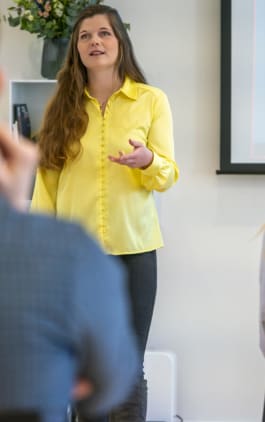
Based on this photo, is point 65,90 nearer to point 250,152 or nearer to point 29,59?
point 29,59

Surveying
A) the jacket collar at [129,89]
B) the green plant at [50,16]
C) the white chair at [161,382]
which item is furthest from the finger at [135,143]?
the white chair at [161,382]

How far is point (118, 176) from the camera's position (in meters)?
1.76

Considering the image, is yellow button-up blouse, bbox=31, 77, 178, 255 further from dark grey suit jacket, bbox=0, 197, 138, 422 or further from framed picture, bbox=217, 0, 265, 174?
dark grey suit jacket, bbox=0, 197, 138, 422

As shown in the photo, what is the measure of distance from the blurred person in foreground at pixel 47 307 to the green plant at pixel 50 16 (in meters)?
1.59

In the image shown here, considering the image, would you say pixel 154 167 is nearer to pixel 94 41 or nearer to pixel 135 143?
pixel 135 143

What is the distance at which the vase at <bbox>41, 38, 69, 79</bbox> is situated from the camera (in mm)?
2168

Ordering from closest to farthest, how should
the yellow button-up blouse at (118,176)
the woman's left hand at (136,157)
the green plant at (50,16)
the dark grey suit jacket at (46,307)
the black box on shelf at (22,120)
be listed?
the dark grey suit jacket at (46,307)
the woman's left hand at (136,157)
the yellow button-up blouse at (118,176)
the green plant at (50,16)
the black box on shelf at (22,120)

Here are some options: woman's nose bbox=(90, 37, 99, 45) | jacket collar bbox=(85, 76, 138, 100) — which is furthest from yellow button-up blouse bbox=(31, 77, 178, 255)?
woman's nose bbox=(90, 37, 99, 45)

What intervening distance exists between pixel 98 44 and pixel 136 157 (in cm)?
39

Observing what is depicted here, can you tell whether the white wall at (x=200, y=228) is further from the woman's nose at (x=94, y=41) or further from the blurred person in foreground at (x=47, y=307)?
the blurred person in foreground at (x=47, y=307)

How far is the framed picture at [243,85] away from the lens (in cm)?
226

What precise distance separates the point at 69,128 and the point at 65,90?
0.46 ft

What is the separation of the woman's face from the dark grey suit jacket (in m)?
1.26

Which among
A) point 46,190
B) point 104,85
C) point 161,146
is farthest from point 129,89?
point 46,190
